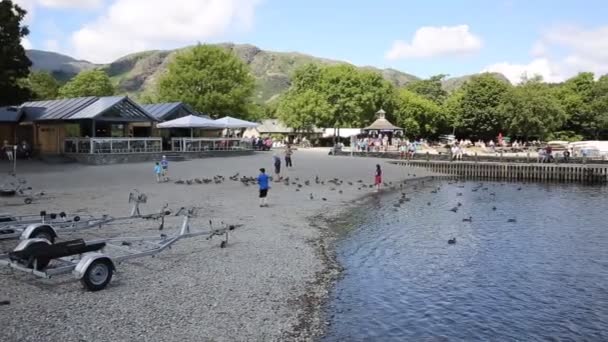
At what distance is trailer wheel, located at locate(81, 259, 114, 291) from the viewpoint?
11055mm

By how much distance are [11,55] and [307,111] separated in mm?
52267

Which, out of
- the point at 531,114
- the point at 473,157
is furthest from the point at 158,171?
the point at 531,114

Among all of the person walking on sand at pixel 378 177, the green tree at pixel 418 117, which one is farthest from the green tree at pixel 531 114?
the person walking on sand at pixel 378 177

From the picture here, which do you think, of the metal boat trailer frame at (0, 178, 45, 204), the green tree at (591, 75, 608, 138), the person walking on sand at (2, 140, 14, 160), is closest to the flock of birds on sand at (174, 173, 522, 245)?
the metal boat trailer frame at (0, 178, 45, 204)

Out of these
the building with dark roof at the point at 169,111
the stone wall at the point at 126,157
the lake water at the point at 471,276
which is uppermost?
the building with dark roof at the point at 169,111

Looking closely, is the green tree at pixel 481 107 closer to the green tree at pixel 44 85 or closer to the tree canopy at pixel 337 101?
the tree canopy at pixel 337 101

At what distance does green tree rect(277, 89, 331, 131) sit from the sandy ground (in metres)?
56.5

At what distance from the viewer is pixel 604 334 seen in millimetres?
10914

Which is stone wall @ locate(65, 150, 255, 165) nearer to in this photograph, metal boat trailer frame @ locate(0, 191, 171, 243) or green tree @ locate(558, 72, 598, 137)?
metal boat trailer frame @ locate(0, 191, 171, 243)

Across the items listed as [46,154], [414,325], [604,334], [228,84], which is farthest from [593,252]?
[228,84]

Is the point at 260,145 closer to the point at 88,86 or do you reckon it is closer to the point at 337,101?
the point at 337,101

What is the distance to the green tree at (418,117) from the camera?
315 feet

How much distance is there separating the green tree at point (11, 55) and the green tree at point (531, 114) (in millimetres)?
64132

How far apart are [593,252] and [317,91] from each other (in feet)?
238
